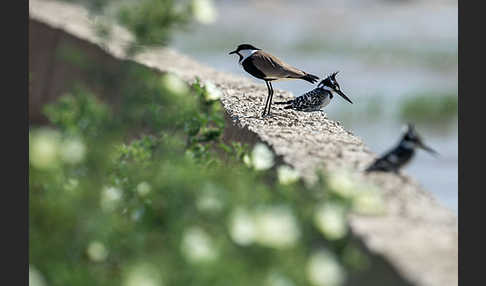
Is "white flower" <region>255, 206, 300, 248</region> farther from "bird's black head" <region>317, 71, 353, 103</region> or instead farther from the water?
the water

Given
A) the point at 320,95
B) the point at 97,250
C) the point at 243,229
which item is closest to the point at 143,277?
the point at 243,229

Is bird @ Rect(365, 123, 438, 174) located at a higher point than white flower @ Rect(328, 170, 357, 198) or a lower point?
higher

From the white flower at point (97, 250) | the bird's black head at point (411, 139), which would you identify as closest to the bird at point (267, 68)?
the bird's black head at point (411, 139)

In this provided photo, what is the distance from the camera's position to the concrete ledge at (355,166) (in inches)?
112

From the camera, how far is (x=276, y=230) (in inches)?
101

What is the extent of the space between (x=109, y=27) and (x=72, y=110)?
87 cm

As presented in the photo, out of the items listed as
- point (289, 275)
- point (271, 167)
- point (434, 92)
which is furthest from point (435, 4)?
point (289, 275)

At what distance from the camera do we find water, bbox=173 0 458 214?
12.4 metres

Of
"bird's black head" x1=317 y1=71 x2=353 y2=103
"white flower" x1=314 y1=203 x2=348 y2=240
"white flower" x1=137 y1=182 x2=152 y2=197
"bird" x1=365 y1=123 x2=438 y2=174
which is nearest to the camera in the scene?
"white flower" x1=314 y1=203 x2=348 y2=240

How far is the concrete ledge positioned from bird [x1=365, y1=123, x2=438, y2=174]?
55 mm

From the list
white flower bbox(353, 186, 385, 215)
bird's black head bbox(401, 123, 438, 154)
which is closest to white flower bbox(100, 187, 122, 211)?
white flower bbox(353, 186, 385, 215)

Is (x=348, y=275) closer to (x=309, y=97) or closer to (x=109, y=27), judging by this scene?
(x=309, y=97)

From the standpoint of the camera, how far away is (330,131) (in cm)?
471

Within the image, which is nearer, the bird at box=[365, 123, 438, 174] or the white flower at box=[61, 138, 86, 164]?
the white flower at box=[61, 138, 86, 164]
